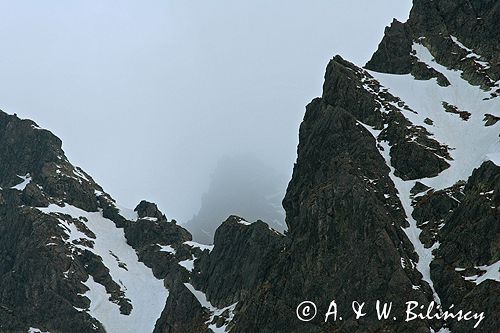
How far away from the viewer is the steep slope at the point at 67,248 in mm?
144750

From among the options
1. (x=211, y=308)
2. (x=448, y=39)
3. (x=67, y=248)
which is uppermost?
(x=448, y=39)

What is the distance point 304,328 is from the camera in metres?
84.0

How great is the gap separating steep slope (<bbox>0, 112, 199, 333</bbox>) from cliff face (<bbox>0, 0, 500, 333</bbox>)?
412mm

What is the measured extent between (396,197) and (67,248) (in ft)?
287

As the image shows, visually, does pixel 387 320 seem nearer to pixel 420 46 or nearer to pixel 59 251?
pixel 420 46

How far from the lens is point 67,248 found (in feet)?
514

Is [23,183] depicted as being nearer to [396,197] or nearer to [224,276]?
[224,276]

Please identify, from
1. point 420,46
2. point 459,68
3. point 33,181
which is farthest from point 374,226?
point 33,181

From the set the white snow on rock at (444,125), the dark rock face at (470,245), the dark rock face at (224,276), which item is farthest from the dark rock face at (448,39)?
the dark rock face at (224,276)

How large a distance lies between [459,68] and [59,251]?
9402 centimetres

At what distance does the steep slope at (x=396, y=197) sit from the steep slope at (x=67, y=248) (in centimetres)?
2349

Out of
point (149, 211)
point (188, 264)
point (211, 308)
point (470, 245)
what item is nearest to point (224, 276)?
point (211, 308)

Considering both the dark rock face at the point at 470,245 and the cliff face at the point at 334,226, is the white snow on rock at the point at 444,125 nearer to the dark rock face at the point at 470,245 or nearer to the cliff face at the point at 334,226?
the cliff face at the point at 334,226

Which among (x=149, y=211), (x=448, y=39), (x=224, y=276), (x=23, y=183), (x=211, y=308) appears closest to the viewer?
(x=211, y=308)
